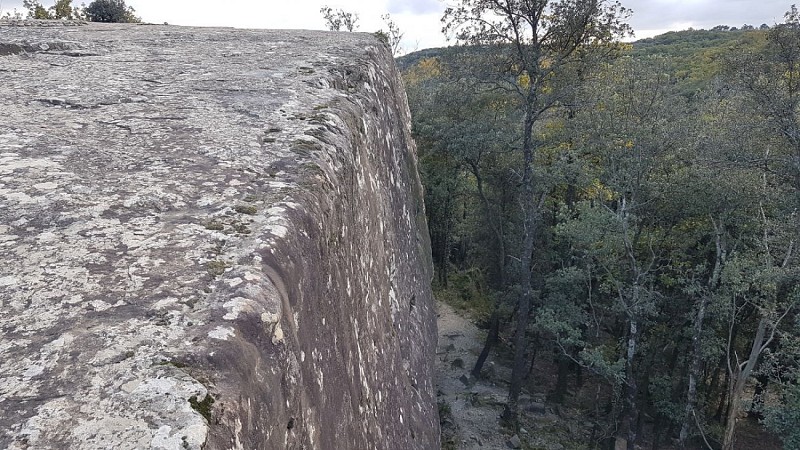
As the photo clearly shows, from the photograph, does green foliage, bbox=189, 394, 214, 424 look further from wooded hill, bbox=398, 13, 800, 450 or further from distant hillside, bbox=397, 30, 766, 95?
distant hillside, bbox=397, 30, 766, 95

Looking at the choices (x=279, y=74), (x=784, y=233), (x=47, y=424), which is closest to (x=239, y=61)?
(x=279, y=74)

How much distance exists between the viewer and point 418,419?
19.3 ft

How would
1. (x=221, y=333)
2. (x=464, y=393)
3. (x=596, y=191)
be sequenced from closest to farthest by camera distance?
(x=221, y=333) < (x=464, y=393) < (x=596, y=191)

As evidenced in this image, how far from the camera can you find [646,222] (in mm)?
18625

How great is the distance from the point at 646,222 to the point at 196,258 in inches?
745

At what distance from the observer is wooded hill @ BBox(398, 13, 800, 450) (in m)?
14.8

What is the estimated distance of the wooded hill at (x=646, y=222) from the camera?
14812 mm

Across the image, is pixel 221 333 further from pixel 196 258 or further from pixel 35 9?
pixel 35 9

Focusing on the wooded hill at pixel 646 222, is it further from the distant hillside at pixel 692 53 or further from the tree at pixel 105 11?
the tree at pixel 105 11

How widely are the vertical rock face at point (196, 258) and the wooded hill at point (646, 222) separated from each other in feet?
41.0

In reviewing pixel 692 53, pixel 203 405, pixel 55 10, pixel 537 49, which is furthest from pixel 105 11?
pixel 692 53

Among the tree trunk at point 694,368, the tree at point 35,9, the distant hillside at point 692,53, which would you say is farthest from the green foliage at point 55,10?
the tree trunk at point 694,368

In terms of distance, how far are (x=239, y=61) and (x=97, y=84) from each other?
1647 mm

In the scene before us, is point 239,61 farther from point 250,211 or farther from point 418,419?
point 418,419
